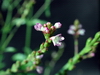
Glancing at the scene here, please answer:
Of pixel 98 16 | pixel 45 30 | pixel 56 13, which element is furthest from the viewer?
pixel 98 16

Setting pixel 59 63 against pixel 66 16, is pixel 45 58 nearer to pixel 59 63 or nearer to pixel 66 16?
pixel 59 63

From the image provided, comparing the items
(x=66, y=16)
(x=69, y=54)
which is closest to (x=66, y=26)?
(x=66, y=16)

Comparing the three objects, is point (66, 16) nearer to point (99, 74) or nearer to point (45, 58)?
point (45, 58)

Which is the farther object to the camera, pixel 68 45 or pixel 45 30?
pixel 68 45

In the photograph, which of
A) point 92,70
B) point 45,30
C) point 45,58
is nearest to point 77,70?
point 92,70

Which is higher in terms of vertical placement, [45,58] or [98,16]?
[98,16]

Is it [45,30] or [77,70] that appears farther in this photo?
[77,70]

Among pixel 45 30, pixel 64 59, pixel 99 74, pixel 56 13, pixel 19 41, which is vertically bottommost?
pixel 45 30

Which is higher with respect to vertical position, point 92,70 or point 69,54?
point 69,54

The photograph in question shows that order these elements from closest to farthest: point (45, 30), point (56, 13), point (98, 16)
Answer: point (45, 30), point (56, 13), point (98, 16)
